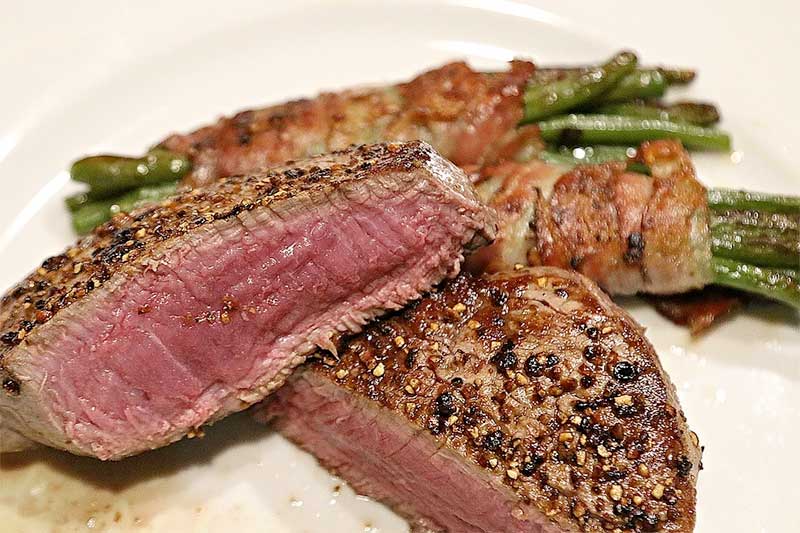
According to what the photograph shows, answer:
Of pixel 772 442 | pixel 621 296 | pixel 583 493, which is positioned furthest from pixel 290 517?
pixel 772 442

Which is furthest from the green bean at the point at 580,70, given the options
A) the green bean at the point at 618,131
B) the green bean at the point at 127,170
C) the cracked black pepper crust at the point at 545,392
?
the green bean at the point at 127,170

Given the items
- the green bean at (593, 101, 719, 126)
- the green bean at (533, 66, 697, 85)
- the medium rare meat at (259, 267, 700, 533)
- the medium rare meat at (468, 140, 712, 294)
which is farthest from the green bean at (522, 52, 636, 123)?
the medium rare meat at (259, 267, 700, 533)

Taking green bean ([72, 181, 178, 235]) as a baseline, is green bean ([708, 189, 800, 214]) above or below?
below

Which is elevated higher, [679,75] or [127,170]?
[127,170]

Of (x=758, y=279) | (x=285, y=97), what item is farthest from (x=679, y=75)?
(x=285, y=97)

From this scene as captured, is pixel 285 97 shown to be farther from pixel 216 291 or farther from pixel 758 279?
pixel 758 279

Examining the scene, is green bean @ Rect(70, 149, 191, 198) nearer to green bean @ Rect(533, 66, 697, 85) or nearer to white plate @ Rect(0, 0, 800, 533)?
white plate @ Rect(0, 0, 800, 533)

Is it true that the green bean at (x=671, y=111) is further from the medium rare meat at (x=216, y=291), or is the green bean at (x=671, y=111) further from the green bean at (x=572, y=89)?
the medium rare meat at (x=216, y=291)
